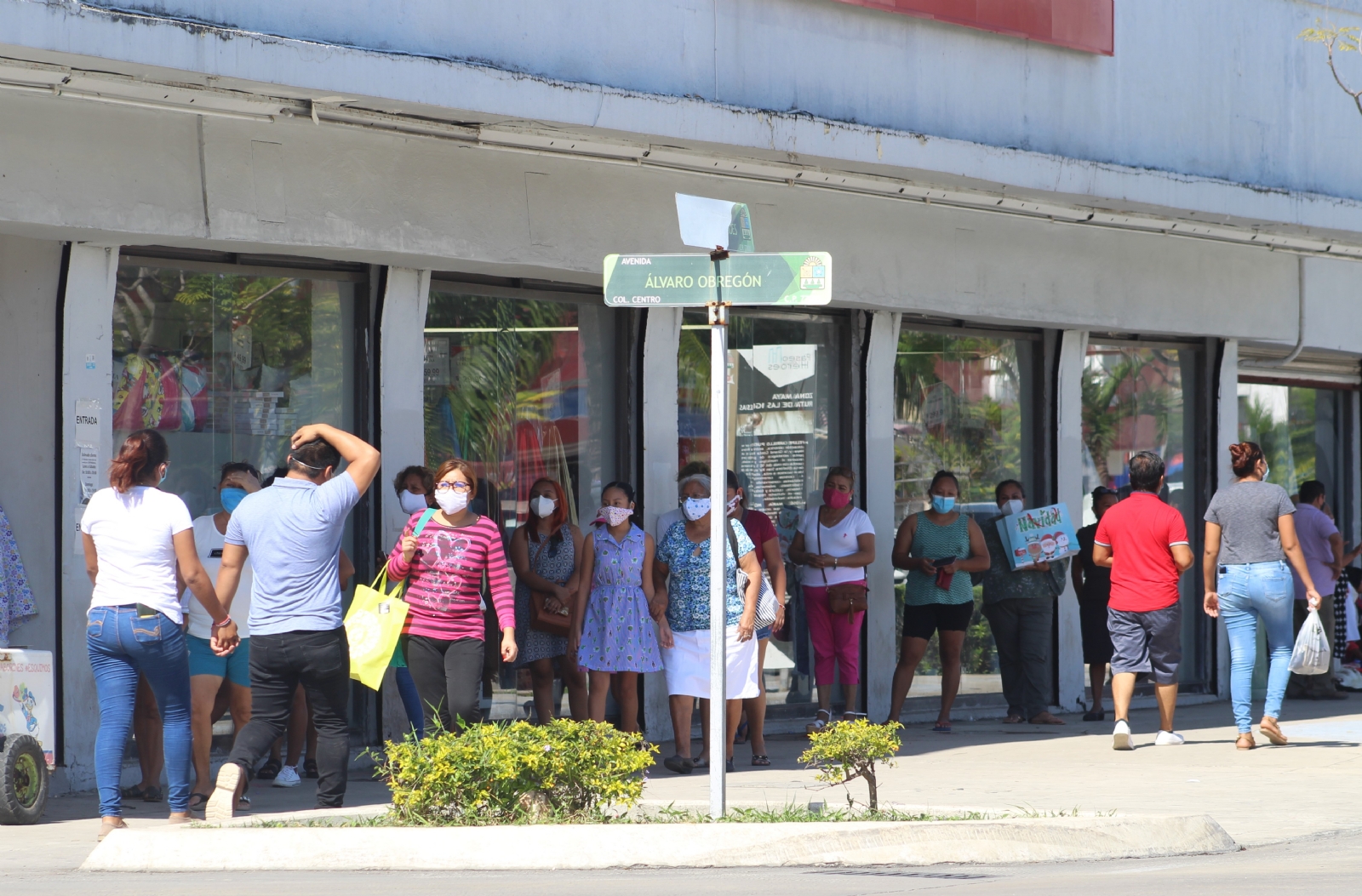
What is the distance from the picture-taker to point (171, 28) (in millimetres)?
8719

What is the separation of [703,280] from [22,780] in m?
4.04

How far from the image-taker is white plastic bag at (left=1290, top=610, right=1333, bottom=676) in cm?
1182

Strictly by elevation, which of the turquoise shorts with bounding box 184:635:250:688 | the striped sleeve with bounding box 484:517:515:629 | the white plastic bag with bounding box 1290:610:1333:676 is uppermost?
the striped sleeve with bounding box 484:517:515:629

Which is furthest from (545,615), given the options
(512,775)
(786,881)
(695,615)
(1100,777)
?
(786,881)

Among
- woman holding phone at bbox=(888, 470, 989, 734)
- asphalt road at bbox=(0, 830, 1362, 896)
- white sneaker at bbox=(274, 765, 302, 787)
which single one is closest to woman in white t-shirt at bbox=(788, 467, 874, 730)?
woman holding phone at bbox=(888, 470, 989, 734)

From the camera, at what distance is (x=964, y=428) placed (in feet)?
49.2

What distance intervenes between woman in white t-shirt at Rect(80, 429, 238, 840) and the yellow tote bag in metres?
0.74

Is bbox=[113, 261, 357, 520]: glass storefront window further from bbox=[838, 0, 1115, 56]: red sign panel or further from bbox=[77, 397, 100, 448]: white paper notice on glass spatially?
bbox=[838, 0, 1115, 56]: red sign panel

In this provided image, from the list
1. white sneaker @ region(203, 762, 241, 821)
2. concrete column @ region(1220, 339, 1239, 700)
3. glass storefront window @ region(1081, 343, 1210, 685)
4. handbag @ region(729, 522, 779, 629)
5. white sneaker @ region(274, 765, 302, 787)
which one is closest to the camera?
white sneaker @ region(203, 762, 241, 821)

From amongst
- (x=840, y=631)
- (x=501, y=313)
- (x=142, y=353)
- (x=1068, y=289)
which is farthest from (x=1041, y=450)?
(x=142, y=353)

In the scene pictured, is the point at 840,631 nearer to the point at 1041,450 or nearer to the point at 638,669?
the point at 638,669

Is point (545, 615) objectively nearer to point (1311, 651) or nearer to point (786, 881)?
point (786, 881)

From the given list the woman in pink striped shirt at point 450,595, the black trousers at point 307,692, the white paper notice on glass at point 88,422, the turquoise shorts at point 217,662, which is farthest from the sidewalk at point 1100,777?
the white paper notice on glass at point 88,422

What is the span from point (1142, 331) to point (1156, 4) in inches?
116
